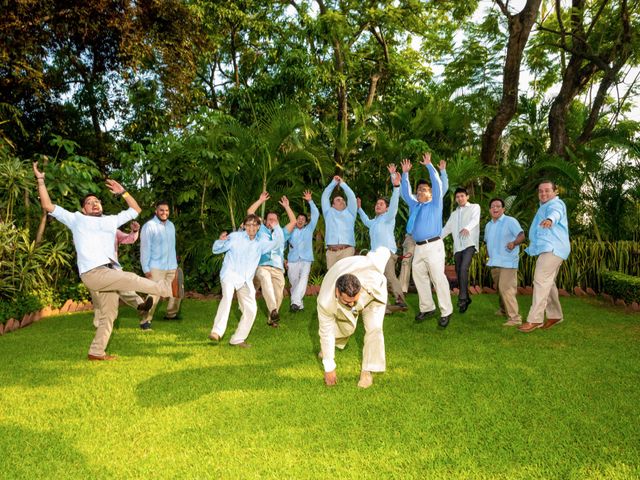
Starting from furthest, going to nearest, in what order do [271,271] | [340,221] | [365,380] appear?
[340,221], [271,271], [365,380]

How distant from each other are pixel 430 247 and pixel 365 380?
2803mm

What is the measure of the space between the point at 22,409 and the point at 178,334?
2956mm

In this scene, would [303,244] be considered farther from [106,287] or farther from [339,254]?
[106,287]

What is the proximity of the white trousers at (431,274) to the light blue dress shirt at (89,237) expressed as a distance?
3.84m

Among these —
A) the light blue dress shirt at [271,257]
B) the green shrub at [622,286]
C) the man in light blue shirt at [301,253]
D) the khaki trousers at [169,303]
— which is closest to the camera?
the khaki trousers at [169,303]

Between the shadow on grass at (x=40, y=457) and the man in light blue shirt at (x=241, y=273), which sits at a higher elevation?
the man in light blue shirt at (x=241, y=273)

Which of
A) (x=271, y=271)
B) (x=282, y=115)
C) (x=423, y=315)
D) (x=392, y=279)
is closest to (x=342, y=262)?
(x=423, y=315)

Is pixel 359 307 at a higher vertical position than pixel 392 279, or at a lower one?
higher

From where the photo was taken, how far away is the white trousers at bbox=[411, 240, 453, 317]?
691 centimetres

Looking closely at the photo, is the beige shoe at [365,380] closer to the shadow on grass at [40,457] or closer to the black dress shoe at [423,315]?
the shadow on grass at [40,457]

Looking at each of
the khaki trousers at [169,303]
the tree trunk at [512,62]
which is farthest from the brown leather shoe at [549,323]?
the tree trunk at [512,62]

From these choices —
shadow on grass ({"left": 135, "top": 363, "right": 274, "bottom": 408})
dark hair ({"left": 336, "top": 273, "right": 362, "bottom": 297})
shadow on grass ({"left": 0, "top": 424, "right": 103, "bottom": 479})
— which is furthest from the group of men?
shadow on grass ({"left": 0, "top": 424, "right": 103, "bottom": 479})

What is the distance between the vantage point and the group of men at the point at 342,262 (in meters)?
4.50

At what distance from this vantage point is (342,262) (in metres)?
4.48
